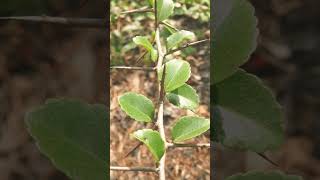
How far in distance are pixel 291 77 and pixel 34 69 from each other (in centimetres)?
79

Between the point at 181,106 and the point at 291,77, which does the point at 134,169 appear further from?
the point at 291,77

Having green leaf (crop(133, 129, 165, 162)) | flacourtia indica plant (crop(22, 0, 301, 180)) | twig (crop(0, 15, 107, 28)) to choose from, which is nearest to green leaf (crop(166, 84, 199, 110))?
flacourtia indica plant (crop(22, 0, 301, 180))

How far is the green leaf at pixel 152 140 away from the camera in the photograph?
4.91 ft

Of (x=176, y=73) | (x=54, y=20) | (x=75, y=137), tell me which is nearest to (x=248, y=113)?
(x=176, y=73)

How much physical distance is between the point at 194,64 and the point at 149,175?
0.35m

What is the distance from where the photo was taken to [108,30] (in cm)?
158

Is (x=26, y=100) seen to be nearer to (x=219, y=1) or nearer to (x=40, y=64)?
(x=40, y=64)

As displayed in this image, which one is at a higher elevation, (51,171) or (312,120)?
(312,120)

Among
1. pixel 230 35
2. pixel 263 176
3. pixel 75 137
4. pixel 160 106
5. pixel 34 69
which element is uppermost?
pixel 230 35

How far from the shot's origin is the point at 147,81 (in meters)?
1.53

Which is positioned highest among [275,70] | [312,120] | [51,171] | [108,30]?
[108,30]

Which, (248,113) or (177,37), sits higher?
(177,37)

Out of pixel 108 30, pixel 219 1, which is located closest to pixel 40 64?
pixel 108 30

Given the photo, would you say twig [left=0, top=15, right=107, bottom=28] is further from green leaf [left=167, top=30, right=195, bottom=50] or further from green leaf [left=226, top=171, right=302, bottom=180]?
green leaf [left=226, top=171, right=302, bottom=180]
